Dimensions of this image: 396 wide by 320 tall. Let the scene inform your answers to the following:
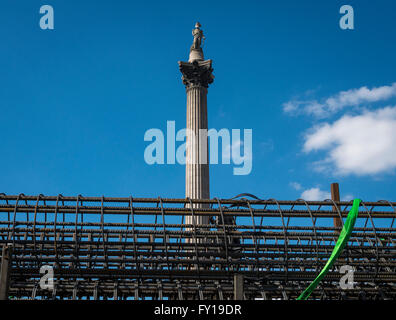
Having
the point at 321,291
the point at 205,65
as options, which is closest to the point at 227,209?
the point at 321,291

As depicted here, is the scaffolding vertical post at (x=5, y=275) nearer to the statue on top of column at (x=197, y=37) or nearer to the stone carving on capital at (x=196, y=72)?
the stone carving on capital at (x=196, y=72)

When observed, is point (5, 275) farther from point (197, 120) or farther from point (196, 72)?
point (196, 72)

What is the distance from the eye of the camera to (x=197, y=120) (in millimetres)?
53844

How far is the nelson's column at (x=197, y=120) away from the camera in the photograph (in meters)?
51.6

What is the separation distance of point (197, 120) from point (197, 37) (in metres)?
10.6

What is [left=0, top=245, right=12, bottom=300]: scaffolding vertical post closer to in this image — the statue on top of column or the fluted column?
the fluted column

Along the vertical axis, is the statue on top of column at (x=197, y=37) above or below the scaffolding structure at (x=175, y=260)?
above

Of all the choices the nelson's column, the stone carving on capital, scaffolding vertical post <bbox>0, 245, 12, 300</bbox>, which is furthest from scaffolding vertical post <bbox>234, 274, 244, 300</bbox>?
the stone carving on capital

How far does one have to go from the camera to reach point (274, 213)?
22844mm

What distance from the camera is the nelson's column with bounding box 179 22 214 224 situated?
169ft

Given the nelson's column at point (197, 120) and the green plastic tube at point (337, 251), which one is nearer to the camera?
the green plastic tube at point (337, 251)

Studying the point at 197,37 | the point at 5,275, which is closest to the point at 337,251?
the point at 5,275

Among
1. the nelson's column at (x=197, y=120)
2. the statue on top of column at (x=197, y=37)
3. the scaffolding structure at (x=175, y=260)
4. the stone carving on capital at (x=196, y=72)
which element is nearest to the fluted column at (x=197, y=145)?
the nelson's column at (x=197, y=120)
